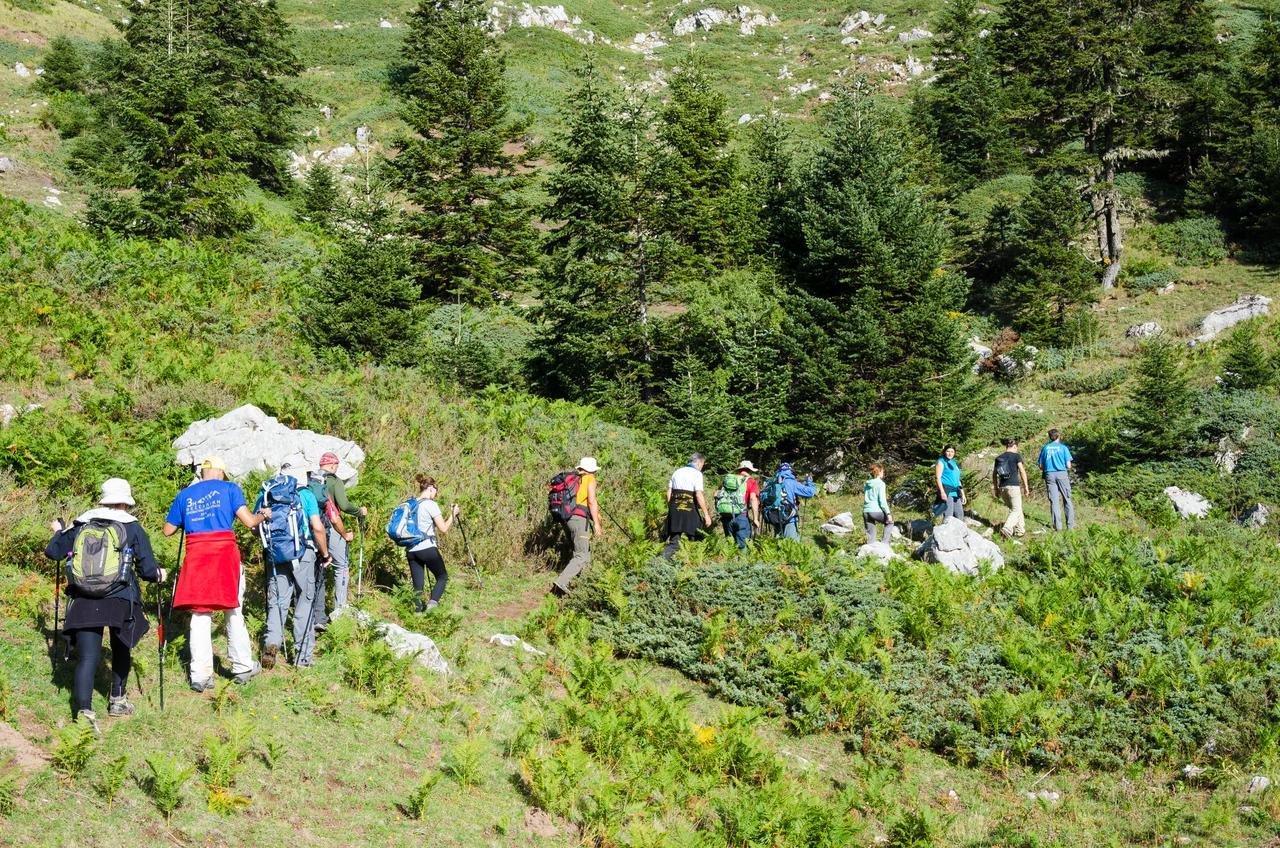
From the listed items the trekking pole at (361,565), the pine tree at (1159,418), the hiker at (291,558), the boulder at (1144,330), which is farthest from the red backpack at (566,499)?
the boulder at (1144,330)

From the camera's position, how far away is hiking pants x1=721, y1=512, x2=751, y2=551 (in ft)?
40.6

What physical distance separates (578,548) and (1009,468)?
755 centimetres

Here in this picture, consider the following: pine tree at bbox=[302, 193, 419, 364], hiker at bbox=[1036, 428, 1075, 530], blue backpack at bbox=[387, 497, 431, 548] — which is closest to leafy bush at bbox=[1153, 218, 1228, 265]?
hiker at bbox=[1036, 428, 1075, 530]

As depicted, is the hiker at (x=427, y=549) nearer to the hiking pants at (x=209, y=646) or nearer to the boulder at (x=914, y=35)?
the hiking pants at (x=209, y=646)

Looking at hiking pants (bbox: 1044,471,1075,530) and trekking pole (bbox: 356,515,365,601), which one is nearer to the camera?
trekking pole (bbox: 356,515,365,601)

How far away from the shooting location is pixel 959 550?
12.2m

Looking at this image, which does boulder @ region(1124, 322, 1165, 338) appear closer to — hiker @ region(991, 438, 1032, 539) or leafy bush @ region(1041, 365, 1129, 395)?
leafy bush @ region(1041, 365, 1129, 395)

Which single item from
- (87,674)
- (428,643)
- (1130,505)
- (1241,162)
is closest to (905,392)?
(1130,505)

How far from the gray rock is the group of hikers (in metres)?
0.60

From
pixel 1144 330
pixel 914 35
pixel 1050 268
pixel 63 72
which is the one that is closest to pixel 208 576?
pixel 1050 268

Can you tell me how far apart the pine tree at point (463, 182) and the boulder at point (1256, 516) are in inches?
687

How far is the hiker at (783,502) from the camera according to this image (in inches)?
527

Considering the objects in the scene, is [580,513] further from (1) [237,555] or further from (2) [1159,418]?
(2) [1159,418]

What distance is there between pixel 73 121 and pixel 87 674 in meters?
31.9
